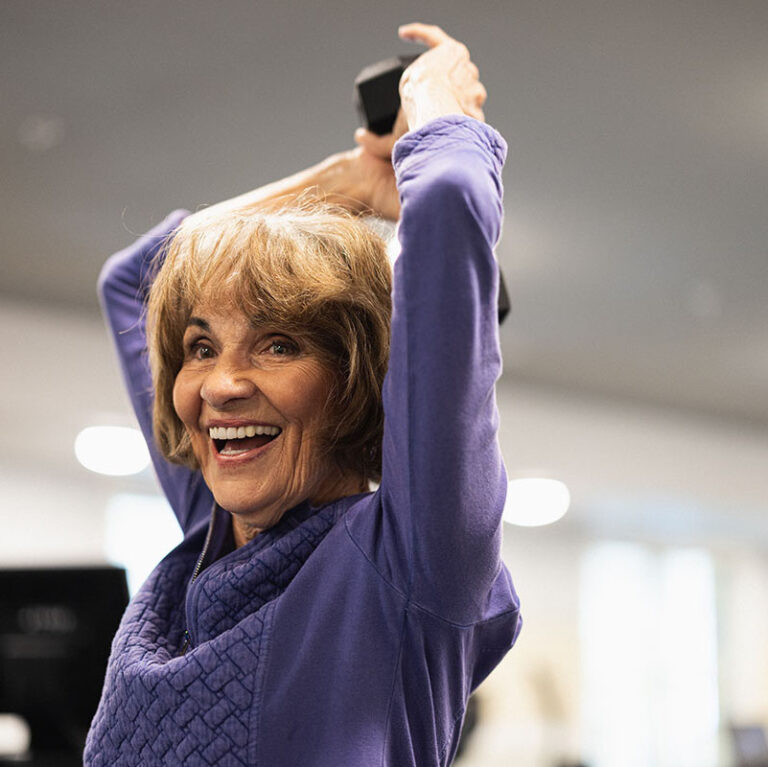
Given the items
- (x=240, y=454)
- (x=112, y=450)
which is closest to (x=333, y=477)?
(x=240, y=454)

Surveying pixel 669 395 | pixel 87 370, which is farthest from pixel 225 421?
pixel 669 395

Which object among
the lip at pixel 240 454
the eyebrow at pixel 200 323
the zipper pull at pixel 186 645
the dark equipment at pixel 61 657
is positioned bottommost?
the dark equipment at pixel 61 657

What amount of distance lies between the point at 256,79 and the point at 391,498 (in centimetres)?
194

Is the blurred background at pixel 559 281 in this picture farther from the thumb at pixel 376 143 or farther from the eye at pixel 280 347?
the eye at pixel 280 347

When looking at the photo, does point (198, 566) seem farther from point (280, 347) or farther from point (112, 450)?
point (112, 450)

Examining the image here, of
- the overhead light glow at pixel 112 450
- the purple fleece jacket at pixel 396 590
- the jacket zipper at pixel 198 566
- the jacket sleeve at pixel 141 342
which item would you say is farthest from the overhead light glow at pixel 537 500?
the purple fleece jacket at pixel 396 590

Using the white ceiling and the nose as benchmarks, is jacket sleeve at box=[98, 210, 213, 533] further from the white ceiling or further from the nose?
the white ceiling

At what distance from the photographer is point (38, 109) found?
2.63 m

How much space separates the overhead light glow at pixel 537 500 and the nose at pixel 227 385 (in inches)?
185

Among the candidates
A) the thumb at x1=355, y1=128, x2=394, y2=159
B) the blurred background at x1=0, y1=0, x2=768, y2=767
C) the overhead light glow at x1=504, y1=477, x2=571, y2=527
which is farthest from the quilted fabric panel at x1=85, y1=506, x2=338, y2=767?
the overhead light glow at x1=504, y1=477, x2=571, y2=527

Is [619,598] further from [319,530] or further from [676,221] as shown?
[319,530]

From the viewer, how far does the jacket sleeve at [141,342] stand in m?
0.98

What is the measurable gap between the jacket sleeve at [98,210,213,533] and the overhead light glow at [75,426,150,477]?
140 inches

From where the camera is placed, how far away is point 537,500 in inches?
229
